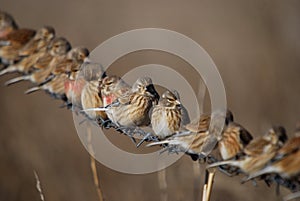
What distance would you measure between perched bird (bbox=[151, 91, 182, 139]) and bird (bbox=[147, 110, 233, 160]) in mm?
41

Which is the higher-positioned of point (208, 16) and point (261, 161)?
point (261, 161)

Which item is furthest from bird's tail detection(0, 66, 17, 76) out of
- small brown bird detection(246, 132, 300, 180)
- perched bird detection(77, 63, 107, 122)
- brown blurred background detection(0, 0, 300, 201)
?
small brown bird detection(246, 132, 300, 180)

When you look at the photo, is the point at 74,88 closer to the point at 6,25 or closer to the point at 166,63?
the point at 6,25

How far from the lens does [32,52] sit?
3484mm

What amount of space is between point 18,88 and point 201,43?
1727 millimetres

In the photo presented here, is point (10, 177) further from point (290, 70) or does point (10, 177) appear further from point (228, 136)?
point (228, 136)

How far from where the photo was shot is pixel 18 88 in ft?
21.6

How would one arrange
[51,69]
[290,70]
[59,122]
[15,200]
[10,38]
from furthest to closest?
[59,122], [290,70], [15,200], [10,38], [51,69]

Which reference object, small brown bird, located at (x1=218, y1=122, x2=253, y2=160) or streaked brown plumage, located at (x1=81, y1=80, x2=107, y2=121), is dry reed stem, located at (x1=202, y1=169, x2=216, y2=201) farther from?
streaked brown plumage, located at (x1=81, y1=80, x2=107, y2=121)

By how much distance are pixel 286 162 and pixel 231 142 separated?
0.22 metres

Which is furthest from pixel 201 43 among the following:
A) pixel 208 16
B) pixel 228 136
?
pixel 228 136

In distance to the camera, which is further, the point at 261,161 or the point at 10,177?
the point at 10,177

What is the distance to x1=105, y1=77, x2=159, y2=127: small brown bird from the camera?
274cm

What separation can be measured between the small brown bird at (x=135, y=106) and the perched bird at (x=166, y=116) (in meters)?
0.04
